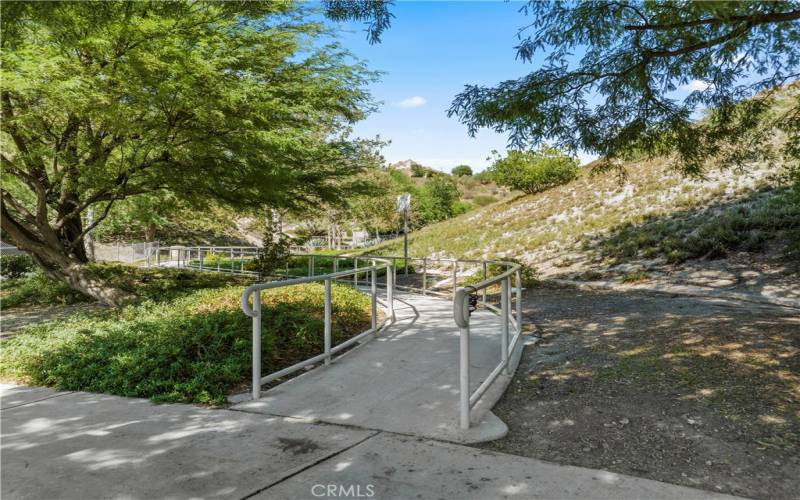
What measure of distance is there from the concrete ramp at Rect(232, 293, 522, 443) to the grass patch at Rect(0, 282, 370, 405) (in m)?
0.61

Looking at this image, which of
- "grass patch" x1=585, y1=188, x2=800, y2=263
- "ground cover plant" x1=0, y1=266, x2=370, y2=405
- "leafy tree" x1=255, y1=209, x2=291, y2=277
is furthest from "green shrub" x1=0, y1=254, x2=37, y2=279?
"grass patch" x1=585, y1=188, x2=800, y2=263

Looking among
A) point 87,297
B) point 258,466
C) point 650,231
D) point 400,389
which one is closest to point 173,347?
point 400,389

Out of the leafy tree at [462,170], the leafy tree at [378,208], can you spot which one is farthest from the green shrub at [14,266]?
the leafy tree at [462,170]

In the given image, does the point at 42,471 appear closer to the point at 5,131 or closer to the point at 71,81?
the point at 71,81

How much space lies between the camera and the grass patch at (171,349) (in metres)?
4.60

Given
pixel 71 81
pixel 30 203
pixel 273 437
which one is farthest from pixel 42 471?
pixel 30 203

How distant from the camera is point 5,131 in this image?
845 centimetres

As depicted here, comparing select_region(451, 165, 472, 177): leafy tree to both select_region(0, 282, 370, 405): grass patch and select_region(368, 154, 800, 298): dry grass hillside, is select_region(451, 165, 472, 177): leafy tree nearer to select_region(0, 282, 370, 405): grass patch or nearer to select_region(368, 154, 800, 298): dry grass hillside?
select_region(368, 154, 800, 298): dry grass hillside

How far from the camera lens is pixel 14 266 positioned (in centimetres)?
1644

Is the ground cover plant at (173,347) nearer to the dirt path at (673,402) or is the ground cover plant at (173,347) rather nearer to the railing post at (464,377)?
the railing post at (464,377)

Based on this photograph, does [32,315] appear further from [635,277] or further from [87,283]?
[635,277]

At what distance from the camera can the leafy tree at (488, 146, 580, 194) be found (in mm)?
28688

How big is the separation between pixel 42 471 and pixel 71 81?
5730mm

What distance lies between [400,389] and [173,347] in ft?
8.37
